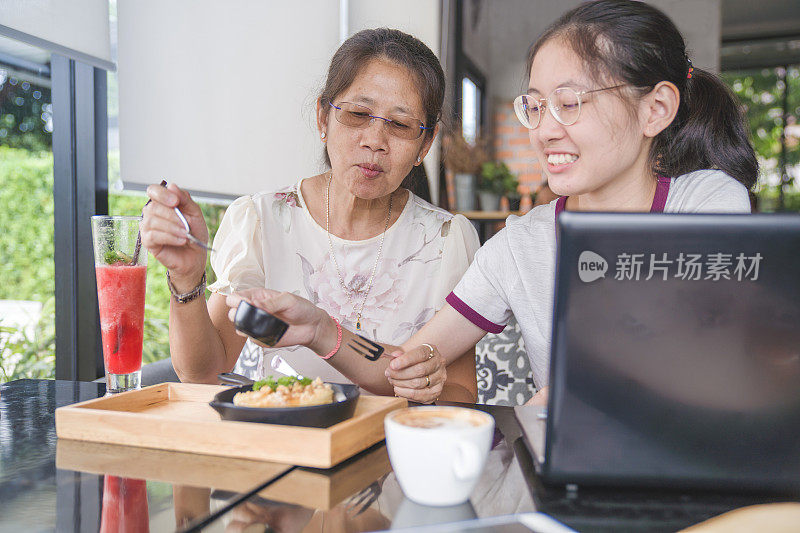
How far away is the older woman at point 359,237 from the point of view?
1.50 m

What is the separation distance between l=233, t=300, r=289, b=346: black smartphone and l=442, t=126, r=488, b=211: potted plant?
292 cm

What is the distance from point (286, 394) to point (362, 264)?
86 cm

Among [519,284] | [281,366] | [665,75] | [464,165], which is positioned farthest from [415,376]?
[464,165]

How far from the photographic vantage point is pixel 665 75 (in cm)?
121

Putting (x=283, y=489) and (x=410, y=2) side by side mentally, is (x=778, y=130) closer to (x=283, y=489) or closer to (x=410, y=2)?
(x=410, y=2)

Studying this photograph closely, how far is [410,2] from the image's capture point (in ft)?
13.2

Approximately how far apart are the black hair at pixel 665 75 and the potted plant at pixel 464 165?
245 cm

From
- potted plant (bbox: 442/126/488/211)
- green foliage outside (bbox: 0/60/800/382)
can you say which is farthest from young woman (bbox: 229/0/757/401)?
potted plant (bbox: 442/126/488/211)

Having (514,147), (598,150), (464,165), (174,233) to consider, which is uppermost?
(514,147)

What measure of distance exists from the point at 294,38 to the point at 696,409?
314cm

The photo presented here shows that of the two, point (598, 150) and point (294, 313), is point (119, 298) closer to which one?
point (294, 313)

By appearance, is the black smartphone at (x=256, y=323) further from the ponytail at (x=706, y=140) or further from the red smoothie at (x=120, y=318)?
the ponytail at (x=706, y=140)

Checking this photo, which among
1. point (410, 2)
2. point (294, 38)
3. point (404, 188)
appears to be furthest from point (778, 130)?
point (404, 188)

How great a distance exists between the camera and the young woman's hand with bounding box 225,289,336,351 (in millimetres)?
1118
